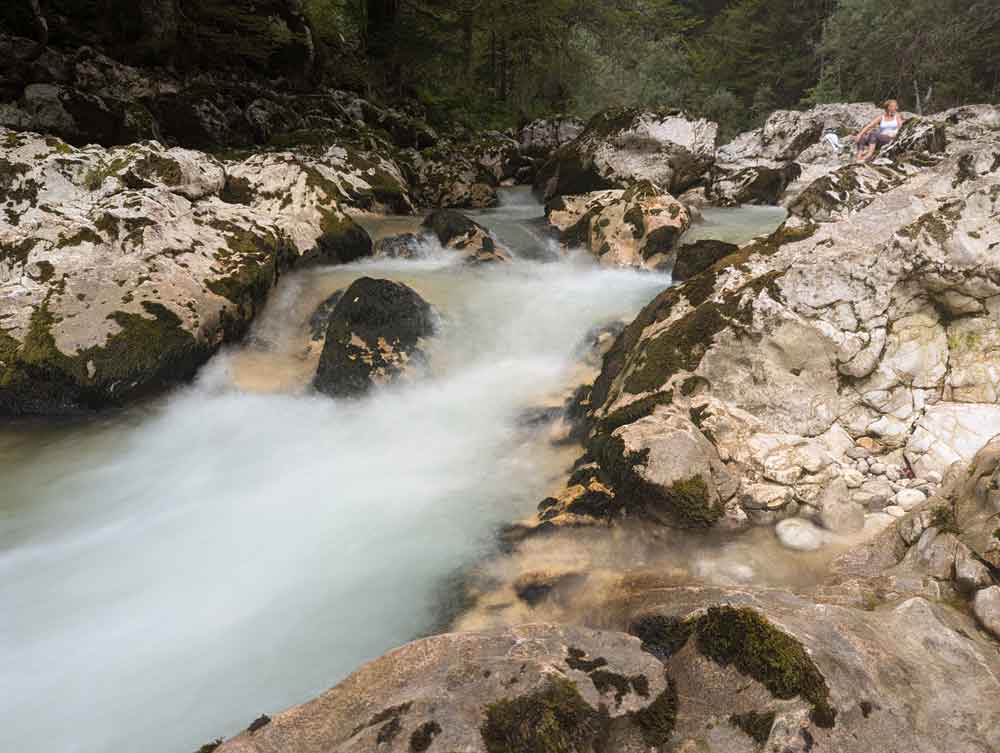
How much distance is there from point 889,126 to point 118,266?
15.1m

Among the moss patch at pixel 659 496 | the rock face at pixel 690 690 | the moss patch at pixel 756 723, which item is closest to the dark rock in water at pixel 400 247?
the moss patch at pixel 659 496

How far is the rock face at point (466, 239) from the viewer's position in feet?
34.9

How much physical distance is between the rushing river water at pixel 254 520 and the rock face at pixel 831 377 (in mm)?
1209

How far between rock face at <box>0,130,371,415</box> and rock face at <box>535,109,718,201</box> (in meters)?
7.28

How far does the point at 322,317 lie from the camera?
8.35m

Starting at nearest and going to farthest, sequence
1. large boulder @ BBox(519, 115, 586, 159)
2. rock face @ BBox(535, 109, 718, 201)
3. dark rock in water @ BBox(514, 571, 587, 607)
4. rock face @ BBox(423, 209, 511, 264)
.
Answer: dark rock in water @ BBox(514, 571, 587, 607)
rock face @ BBox(423, 209, 511, 264)
rock face @ BBox(535, 109, 718, 201)
large boulder @ BBox(519, 115, 586, 159)

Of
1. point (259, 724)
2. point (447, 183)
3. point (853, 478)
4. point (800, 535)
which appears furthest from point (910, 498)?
point (447, 183)

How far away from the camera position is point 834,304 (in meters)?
4.83

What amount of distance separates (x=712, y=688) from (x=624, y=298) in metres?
6.98

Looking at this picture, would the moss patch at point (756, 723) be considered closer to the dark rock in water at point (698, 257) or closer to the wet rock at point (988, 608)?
the wet rock at point (988, 608)

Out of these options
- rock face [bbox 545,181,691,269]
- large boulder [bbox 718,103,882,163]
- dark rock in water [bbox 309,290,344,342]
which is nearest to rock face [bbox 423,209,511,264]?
rock face [bbox 545,181,691,269]

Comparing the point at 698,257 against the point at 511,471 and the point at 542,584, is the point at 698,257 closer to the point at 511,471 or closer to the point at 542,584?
the point at 511,471

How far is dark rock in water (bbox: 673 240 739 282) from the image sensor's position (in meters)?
7.84

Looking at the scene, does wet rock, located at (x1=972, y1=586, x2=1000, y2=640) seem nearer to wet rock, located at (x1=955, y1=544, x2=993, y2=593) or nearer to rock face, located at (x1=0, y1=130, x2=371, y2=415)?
wet rock, located at (x1=955, y1=544, x2=993, y2=593)
